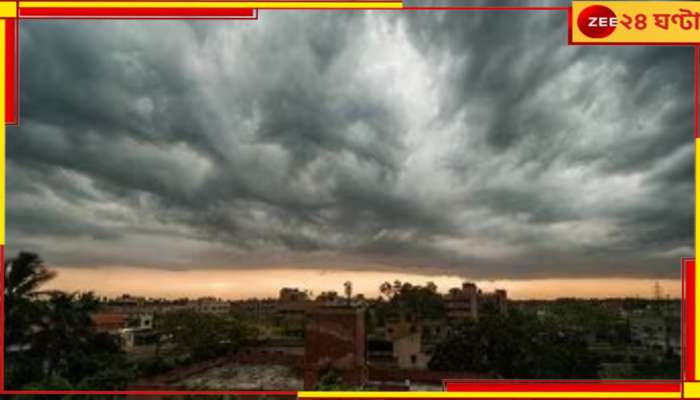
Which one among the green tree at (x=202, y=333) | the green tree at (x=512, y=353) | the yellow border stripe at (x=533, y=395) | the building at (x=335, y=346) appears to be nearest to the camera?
the yellow border stripe at (x=533, y=395)

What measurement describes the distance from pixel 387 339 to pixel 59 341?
61.8ft

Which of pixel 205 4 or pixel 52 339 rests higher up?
pixel 205 4

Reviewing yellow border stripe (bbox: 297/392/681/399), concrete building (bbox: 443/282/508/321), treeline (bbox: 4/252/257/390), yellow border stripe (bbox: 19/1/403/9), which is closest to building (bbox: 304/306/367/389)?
treeline (bbox: 4/252/257/390)

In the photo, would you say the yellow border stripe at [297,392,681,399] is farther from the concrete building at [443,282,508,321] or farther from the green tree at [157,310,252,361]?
the concrete building at [443,282,508,321]

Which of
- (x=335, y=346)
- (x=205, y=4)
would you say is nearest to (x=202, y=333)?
(x=335, y=346)

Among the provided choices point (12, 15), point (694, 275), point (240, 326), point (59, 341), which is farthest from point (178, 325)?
point (694, 275)

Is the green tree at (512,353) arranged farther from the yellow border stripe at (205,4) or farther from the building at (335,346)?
the yellow border stripe at (205,4)

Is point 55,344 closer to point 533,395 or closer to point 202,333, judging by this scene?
point 202,333

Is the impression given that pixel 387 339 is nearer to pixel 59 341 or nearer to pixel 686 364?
pixel 59 341

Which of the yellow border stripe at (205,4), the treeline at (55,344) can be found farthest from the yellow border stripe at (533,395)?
the treeline at (55,344)

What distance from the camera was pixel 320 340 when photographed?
23.3 meters

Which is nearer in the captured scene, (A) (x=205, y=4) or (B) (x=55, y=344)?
(A) (x=205, y=4)

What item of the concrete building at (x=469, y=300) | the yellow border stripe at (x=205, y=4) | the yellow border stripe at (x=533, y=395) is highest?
the yellow border stripe at (x=205, y=4)

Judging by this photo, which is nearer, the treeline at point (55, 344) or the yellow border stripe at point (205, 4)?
the yellow border stripe at point (205, 4)
